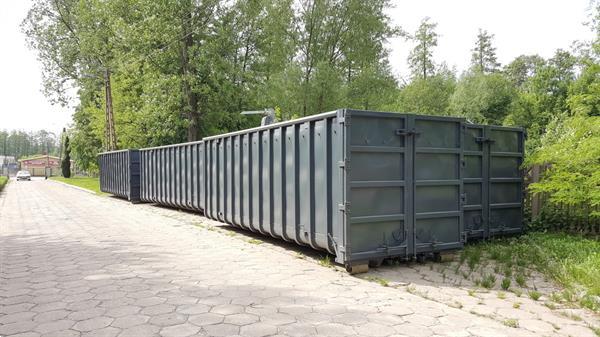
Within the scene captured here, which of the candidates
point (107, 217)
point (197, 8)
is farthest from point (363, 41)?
point (107, 217)

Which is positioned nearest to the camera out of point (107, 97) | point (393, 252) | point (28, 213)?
point (393, 252)

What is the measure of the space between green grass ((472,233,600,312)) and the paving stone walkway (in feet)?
5.27

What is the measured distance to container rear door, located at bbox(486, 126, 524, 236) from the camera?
8.36m

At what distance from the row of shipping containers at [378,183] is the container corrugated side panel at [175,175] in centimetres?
366

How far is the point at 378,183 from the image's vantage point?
6.14 m

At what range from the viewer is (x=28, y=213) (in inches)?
595

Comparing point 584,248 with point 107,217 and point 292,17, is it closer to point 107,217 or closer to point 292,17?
point 107,217

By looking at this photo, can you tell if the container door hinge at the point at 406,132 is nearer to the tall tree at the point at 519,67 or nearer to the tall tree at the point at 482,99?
the tall tree at the point at 482,99

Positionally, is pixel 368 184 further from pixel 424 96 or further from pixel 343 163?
pixel 424 96

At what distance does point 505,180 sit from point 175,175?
10.2m

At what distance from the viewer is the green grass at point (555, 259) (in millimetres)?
5031

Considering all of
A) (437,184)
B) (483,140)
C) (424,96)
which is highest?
(424,96)

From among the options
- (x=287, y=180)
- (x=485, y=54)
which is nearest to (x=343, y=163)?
(x=287, y=180)

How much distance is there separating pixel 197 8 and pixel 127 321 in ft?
76.8
